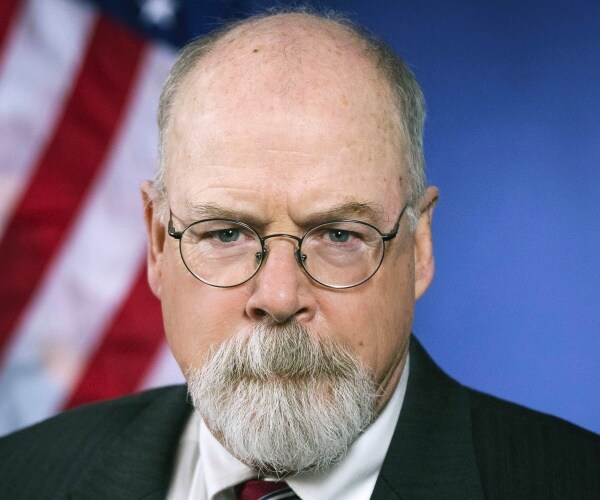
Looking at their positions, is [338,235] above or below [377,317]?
above

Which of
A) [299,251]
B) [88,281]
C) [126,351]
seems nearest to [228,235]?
[299,251]

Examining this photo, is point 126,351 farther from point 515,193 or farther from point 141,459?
point 515,193

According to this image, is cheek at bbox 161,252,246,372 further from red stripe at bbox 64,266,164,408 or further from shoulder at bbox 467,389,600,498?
red stripe at bbox 64,266,164,408

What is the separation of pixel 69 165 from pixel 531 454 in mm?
1938

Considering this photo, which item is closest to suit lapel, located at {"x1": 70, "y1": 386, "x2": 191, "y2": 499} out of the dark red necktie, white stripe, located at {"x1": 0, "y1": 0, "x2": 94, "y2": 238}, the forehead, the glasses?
the dark red necktie

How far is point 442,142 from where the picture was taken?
120 inches

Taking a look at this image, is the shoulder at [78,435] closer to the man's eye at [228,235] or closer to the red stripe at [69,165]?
the man's eye at [228,235]

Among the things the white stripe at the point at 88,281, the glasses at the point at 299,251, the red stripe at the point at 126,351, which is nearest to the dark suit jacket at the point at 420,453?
the glasses at the point at 299,251

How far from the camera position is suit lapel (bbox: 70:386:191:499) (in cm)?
207

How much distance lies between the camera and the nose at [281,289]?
168 cm

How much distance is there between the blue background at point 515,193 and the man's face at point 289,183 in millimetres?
1026

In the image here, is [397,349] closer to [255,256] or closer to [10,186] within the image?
[255,256]

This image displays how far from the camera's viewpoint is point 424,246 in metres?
2.01

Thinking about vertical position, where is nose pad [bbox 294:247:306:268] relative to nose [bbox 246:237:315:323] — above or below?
above
